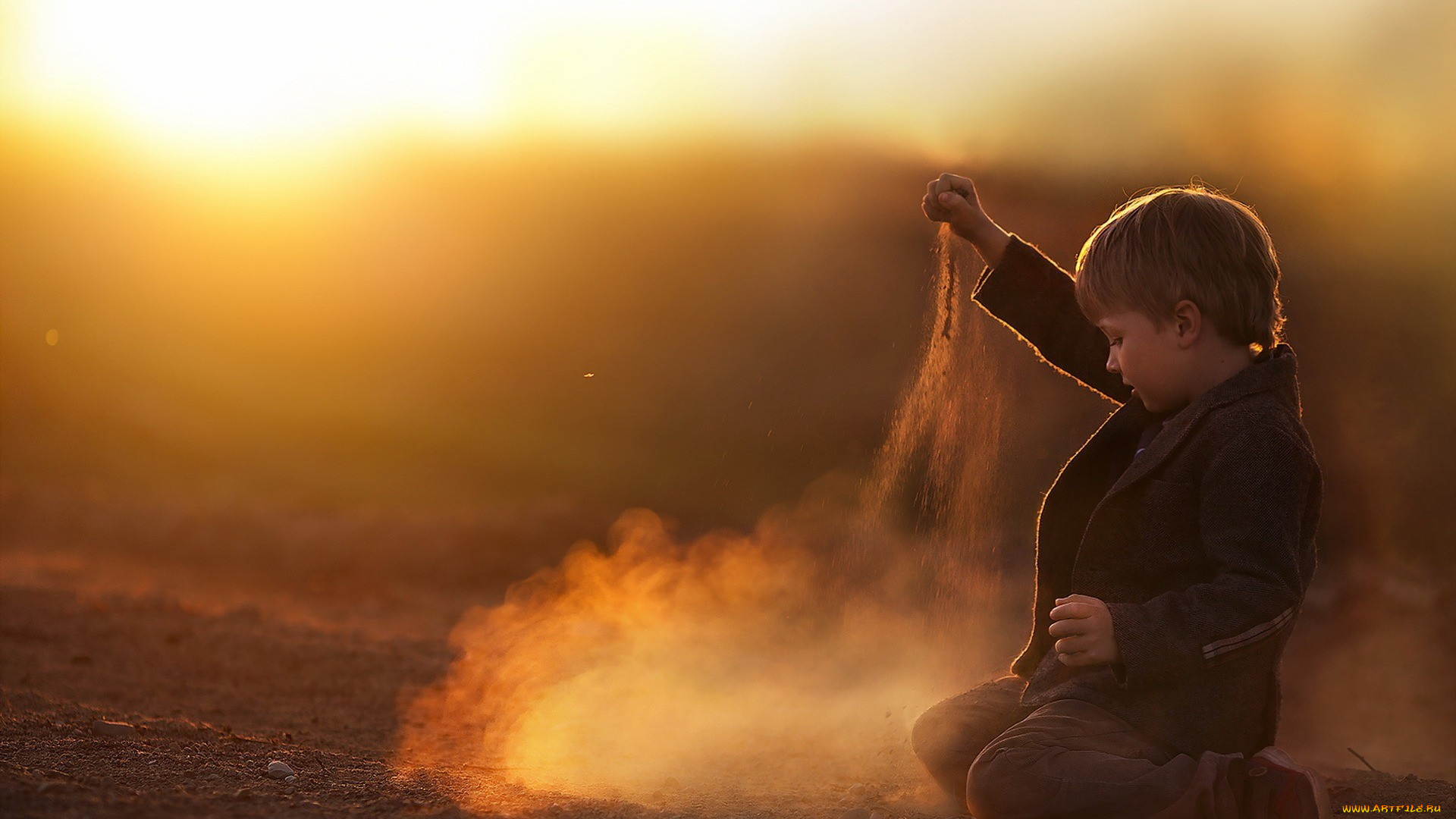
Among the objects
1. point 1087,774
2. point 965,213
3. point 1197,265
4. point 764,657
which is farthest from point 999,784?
point 764,657

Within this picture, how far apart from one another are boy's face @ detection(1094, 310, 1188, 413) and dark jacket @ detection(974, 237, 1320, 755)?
6 centimetres

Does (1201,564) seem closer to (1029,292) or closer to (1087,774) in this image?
(1087,774)

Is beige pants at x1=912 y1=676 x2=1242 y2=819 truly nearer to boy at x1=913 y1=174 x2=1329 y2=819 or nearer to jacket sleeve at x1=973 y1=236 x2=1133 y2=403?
boy at x1=913 y1=174 x2=1329 y2=819

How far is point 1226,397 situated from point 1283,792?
2.56 feet

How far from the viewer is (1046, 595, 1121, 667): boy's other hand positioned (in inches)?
90.4

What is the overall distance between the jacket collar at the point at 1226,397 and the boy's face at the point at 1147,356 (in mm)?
54

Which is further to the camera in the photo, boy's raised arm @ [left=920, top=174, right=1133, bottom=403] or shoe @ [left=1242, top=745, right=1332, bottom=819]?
boy's raised arm @ [left=920, top=174, right=1133, bottom=403]

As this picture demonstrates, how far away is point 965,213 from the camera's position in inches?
123

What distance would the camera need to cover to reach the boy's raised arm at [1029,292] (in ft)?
10.1

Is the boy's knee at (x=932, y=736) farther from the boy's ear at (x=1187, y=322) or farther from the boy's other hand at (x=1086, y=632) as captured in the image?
the boy's ear at (x=1187, y=322)

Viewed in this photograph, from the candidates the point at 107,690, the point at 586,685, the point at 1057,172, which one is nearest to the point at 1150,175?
the point at 1057,172

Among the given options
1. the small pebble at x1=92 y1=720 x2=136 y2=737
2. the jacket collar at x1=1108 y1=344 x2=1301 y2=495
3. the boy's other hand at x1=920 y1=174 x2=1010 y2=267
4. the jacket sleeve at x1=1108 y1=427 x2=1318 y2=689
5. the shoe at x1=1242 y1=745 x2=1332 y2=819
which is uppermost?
the boy's other hand at x1=920 y1=174 x2=1010 y2=267

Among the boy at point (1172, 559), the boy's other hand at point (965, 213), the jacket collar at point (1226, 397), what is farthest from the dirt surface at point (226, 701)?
the boy's other hand at point (965, 213)

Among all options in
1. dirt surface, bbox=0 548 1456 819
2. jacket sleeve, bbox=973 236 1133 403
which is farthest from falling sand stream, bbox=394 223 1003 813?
jacket sleeve, bbox=973 236 1133 403
